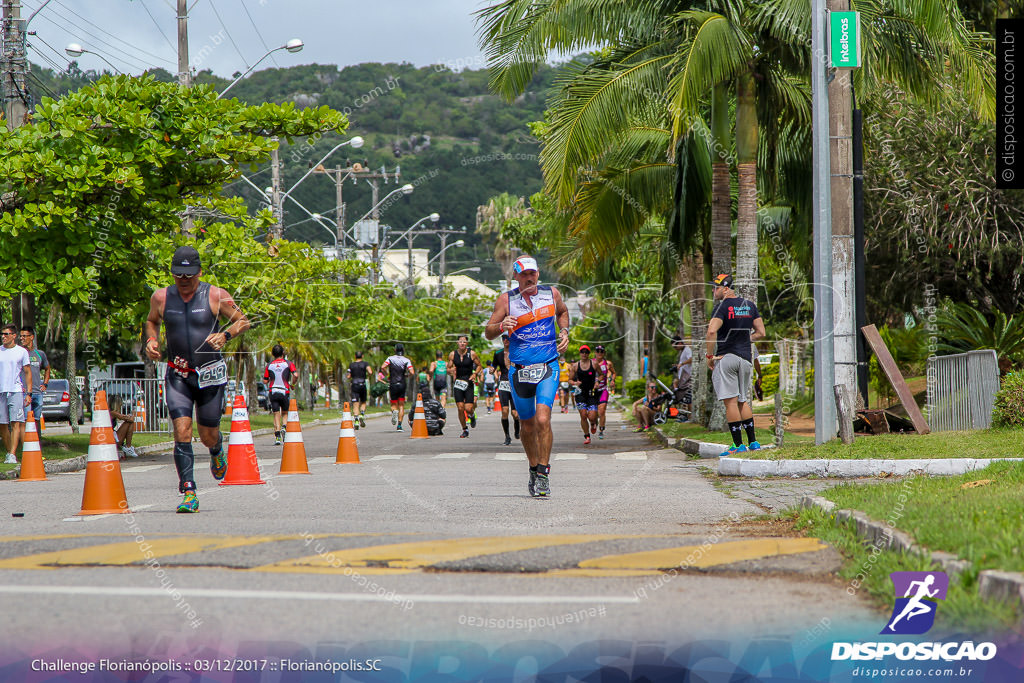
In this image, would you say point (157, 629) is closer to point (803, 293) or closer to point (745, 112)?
point (745, 112)

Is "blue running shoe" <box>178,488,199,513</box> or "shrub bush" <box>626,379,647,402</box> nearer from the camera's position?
"blue running shoe" <box>178,488,199,513</box>

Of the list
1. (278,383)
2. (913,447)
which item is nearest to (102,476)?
(913,447)

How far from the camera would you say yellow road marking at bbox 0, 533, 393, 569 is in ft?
19.5

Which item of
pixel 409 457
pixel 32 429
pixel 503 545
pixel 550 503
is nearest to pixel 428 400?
pixel 409 457

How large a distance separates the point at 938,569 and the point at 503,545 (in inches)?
91.7

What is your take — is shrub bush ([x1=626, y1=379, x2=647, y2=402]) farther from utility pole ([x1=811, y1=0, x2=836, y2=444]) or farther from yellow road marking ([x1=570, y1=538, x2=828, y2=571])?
yellow road marking ([x1=570, y1=538, x2=828, y2=571])

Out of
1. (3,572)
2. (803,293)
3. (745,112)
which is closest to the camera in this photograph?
(3,572)

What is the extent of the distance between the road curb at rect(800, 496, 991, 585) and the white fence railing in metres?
6.61

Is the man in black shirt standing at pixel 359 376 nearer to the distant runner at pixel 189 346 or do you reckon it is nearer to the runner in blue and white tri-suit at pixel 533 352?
the runner in blue and white tri-suit at pixel 533 352

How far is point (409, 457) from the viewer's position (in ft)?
54.4

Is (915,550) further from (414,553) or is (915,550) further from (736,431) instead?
(736,431)

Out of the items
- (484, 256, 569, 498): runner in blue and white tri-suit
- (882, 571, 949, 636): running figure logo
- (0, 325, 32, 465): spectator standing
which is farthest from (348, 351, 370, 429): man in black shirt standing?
(882, 571, 949, 636): running figure logo

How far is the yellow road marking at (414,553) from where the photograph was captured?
5.80 metres

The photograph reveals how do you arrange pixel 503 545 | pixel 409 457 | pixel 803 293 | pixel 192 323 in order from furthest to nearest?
1. pixel 803 293
2. pixel 409 457
3. pixel 192 323
4. pixel 503 545
